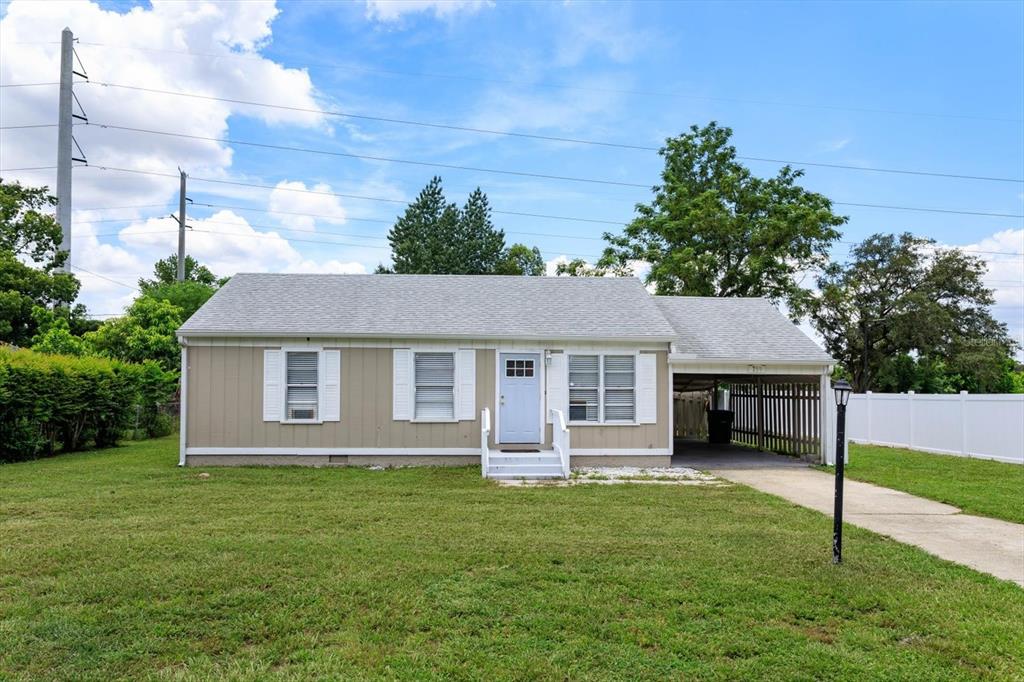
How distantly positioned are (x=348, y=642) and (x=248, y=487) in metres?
6.68

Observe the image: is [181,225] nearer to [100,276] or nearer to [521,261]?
[100,276]

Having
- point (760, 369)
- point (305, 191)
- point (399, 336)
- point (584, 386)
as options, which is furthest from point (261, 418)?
point (305, 191)

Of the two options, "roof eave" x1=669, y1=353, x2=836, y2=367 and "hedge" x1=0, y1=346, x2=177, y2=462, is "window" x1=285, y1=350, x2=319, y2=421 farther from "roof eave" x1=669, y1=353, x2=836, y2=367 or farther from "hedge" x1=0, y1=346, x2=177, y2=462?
"roof eave" x1=669, y1=353, x2=836, y2=367

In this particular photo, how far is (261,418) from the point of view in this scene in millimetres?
12742

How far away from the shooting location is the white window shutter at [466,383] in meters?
12.9

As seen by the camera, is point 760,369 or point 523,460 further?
point 760,369

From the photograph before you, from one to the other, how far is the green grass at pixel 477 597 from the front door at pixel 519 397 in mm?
4657

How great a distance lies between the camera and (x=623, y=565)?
5.83 meters

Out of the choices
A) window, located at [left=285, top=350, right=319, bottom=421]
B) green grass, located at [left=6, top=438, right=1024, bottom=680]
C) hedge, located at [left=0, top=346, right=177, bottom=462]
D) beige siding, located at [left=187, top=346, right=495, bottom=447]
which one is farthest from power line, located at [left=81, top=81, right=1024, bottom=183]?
green grass, located at [left=6, top=438, right=1024, bottom=680]

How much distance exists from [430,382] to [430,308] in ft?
5.98

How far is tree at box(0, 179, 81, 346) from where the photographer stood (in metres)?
23.2

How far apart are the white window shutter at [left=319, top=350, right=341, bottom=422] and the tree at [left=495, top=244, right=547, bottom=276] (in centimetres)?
2417

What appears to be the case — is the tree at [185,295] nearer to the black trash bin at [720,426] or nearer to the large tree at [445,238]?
the large tree at [445,238]

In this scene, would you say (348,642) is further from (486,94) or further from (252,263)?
(252,263)
